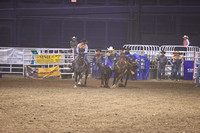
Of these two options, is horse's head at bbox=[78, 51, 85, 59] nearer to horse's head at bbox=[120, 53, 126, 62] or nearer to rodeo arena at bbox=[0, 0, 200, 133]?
rodeo arena at bbox=[0, 0, 200, 133]

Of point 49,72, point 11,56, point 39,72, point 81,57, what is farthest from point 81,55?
point 11,56

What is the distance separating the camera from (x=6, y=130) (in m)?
6.22

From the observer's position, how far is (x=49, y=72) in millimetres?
19984

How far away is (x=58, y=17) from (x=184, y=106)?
56.5 feet

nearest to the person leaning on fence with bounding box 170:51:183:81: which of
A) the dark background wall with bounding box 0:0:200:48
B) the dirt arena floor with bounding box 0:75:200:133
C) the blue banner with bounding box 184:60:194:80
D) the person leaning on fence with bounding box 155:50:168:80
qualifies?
the person leaning on fence with bounding box 155:50:168:80

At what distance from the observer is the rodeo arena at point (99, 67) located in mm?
7409

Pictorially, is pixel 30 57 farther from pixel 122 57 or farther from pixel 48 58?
pixel 122 57

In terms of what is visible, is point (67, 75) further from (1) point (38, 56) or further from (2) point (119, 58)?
(2) point (119, 58)

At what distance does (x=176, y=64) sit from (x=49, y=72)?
7.36 metres

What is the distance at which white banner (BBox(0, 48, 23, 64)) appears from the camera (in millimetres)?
20703

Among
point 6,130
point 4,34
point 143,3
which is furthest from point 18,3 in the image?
point 6,130

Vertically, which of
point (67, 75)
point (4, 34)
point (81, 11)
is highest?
point (81, 11)

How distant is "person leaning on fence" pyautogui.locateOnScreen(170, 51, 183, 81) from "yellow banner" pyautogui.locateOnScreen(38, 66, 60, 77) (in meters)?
6.71

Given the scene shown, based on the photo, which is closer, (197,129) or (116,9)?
(197,129)
